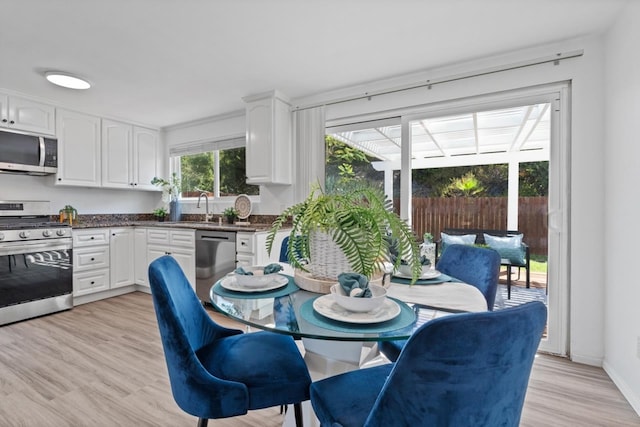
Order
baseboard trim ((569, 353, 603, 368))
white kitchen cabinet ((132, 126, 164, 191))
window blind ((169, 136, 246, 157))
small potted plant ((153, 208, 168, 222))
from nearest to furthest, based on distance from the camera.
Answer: baseboard trim ((569, 353, 603, 368)) < window blind ((169, 136, 246, 157)) < white kitchen cabinet ((132, 126, 164, 191)) < small potted plant ((153, 208, 168, 222))

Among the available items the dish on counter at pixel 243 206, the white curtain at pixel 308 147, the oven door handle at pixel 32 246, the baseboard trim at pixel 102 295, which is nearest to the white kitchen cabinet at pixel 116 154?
the oven door handle at pixel 32 246

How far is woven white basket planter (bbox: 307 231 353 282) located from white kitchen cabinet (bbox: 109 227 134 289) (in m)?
3.50

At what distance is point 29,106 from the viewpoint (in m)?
3.34

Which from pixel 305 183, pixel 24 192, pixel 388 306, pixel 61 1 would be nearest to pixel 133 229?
pixel 24 192

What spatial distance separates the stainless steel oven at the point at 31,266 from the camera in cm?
293

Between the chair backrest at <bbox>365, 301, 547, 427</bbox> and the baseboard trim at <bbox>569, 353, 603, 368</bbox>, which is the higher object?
the chair backrest at <bbox>365, 301, 547, 427</bbox>

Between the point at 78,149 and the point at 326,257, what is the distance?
152 inches

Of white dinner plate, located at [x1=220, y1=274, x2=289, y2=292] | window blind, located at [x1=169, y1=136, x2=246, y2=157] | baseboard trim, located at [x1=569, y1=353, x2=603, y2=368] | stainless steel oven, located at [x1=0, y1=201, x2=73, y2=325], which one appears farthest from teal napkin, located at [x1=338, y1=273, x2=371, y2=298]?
stainless steel oven, located at [x1=0, y1=201, x2=73, y2=325]

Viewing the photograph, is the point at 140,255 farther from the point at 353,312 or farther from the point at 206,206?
the point at 353,312

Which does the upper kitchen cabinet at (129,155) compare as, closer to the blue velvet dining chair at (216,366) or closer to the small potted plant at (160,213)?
the small potted plant at (160,213)

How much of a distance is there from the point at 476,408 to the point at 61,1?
2.71 meters

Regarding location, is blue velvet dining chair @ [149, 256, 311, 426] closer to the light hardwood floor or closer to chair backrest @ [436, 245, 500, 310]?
the light hardwood floor

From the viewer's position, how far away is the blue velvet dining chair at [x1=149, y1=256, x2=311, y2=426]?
1.05 m

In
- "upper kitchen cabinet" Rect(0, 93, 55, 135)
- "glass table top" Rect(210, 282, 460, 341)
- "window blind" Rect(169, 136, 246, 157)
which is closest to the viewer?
"glass table top" Rect(210, 282, 460, 341)
